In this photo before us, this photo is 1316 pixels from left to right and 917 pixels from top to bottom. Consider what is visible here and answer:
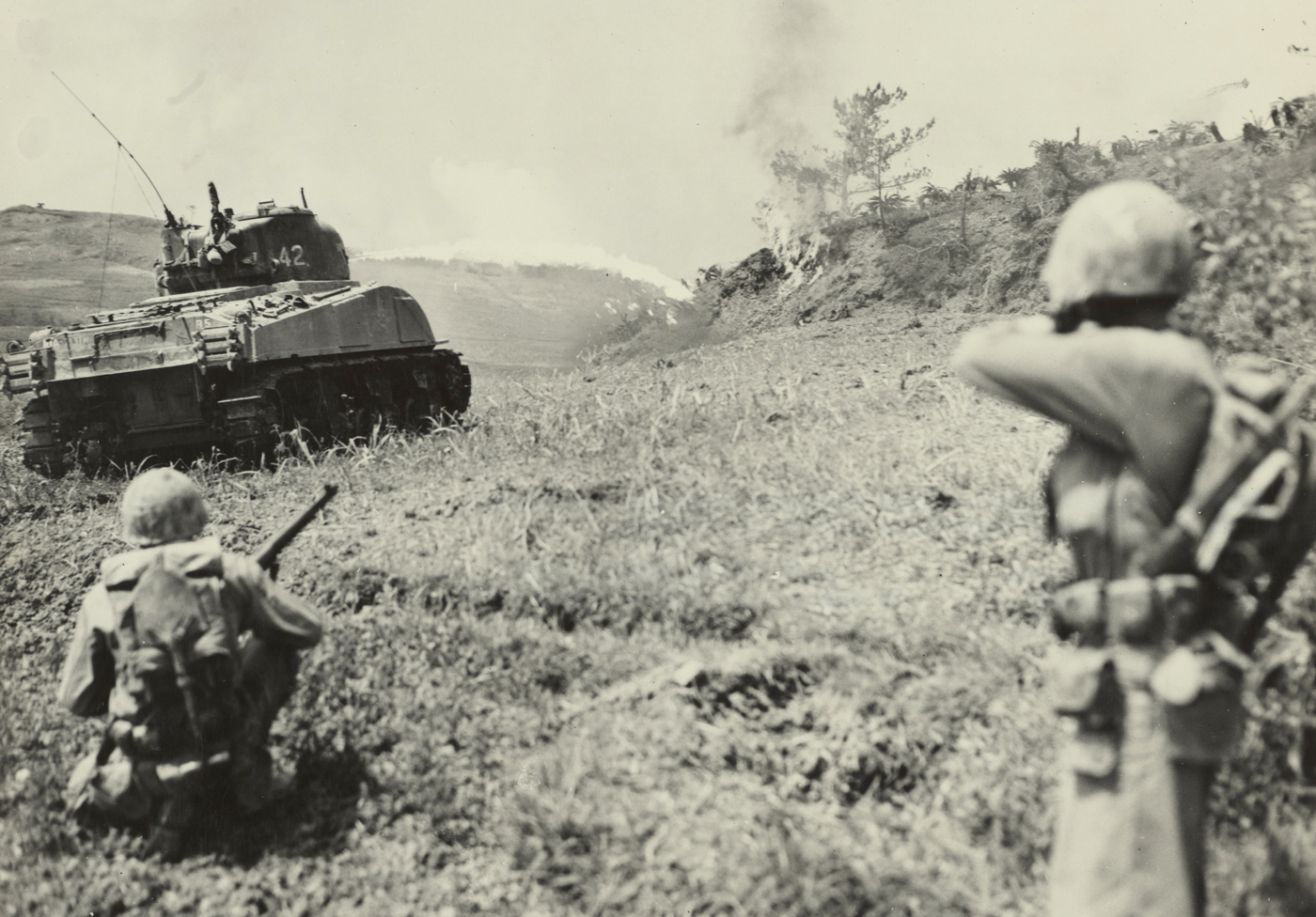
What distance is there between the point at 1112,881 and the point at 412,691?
122 inches

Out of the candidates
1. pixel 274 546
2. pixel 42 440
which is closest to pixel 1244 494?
pixel 274 546

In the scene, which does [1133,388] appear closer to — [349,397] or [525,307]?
[349,397]

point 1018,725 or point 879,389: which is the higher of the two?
point 879,389

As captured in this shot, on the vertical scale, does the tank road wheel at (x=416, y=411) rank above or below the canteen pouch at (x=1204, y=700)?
above

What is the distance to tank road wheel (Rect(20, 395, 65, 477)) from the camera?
1056cm

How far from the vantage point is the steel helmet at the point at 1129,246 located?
2283 millimetres

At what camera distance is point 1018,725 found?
3.67m

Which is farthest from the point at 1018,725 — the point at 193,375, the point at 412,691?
the point at 193,375

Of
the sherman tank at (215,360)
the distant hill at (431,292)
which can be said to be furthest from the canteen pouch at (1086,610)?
the distant hill at (431,292)

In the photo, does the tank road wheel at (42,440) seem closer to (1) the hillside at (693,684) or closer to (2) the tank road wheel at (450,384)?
(1) the hillside at (693,684)

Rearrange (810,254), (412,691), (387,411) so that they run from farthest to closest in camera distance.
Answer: (810,254) → (387,411) → (412,691)

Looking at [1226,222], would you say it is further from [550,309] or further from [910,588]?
[550,309]

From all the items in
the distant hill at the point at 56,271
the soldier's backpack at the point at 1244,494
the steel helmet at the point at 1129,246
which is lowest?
the soldier's backpack at the point at 1244,494

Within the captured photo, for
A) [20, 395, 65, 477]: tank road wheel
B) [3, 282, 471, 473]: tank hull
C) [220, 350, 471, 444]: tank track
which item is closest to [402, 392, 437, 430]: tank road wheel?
[220, 350, 471, 444]: tank track
